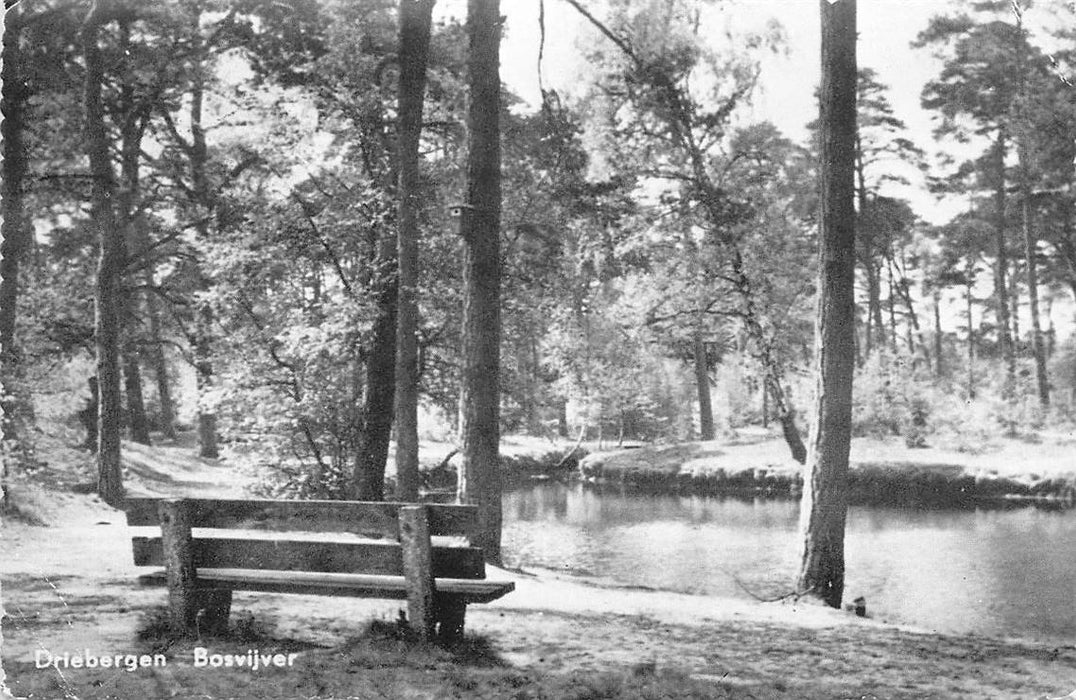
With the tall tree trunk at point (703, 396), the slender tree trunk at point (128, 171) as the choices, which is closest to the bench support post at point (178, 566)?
the slender tree trunk at point (128, 171)

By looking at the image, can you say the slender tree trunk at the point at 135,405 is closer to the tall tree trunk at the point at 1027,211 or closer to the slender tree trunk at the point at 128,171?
the slender tree trunk at the point at 128,171

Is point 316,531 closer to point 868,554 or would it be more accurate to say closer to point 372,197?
point 372,197

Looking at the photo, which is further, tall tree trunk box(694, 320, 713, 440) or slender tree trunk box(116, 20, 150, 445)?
tall tree trunk box(694, 320, 713, 440)

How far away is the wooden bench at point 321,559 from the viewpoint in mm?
5012

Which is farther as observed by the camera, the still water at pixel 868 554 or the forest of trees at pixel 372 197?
the still water at pixel 868 554

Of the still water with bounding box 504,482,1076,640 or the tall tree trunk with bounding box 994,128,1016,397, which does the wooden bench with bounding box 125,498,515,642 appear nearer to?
the still water with bounding box 504,482,1076,640

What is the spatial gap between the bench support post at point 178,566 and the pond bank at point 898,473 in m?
17.7

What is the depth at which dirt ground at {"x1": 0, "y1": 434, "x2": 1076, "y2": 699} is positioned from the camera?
4.66m

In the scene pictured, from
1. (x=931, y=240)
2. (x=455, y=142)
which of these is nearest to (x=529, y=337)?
(x=455, y=142)

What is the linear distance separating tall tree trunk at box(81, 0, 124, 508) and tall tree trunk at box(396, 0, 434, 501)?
135 inches

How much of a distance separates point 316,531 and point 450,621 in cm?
99

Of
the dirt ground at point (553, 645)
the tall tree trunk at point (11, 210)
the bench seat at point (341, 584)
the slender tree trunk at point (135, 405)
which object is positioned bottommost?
the dirt ground at point (553, 645)

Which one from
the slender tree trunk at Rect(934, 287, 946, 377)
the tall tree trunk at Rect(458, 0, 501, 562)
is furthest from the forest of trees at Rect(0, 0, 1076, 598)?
the slender tree trunk at Rect(934, 287, 946, 377)

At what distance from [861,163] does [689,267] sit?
5.19 meters
